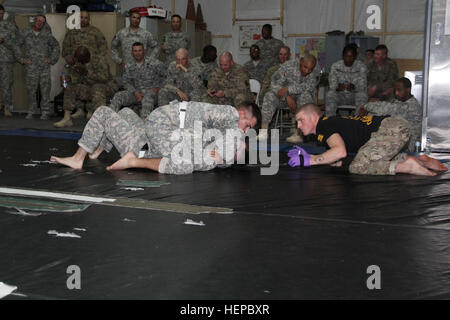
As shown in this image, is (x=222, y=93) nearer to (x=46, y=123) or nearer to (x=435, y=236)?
(x=46, y=123)

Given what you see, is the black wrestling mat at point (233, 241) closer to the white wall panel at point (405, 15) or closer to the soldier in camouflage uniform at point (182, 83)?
the soldier in camouflage uniform at point (182, 83)

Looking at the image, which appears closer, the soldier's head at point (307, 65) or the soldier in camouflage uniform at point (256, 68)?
the soldier's head at point (307, 65)

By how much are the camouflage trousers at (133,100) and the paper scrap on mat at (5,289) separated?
459 cm

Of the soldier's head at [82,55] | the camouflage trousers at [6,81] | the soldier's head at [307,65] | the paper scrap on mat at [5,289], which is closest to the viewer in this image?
the paper scrap on mat at [5,289]

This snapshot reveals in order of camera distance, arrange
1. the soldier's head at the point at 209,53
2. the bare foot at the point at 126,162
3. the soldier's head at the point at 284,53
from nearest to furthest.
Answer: the bare foot at the point at 126,162
the soldier's head at the point at 284,53
the soldier's head at the point at 209,53

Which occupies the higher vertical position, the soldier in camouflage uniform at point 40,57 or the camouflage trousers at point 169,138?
the soldier in camouflage uniform at point 40,57

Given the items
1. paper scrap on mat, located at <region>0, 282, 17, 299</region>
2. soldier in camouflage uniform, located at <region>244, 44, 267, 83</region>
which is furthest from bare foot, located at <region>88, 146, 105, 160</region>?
soldier in camouflage uniform, located at <region>244, 44, 267, 83</region>

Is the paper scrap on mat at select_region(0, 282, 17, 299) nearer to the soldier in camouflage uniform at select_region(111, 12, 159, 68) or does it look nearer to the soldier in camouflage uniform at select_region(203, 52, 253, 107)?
the soldier in camouflage uniform at select_region(203, 52, 253, 107)

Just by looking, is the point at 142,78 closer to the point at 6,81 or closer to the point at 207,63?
the point at 207,63

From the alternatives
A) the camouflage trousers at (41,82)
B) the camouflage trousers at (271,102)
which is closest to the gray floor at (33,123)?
the camouflage trousers at (41,82)

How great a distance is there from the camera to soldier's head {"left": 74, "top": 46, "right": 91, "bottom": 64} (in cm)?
707

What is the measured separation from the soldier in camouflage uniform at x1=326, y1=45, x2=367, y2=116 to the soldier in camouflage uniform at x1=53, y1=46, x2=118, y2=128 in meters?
3.05

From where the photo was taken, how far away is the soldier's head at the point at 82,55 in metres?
7.07

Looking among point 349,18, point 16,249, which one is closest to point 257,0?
point 349,18
